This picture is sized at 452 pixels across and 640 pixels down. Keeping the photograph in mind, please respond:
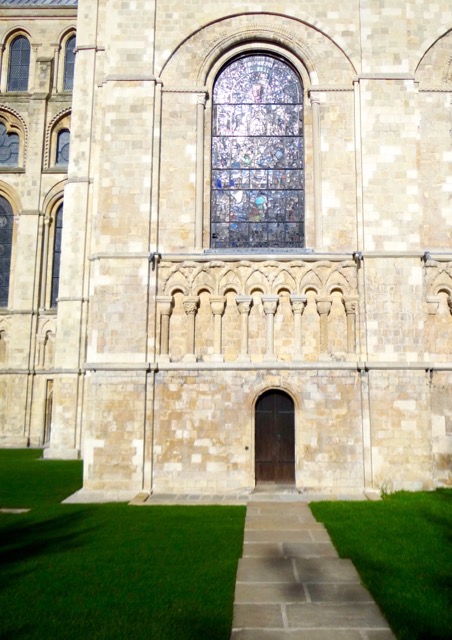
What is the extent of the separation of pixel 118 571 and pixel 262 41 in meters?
12.9

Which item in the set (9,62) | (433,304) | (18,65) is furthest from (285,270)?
(9,62)

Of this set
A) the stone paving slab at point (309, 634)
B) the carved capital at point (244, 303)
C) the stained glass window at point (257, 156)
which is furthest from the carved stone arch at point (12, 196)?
the stone paving slab at point (309, 634)

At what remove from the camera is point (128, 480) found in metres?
12.7

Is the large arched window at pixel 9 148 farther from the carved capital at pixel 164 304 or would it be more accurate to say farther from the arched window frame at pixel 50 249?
the carved capital at pixel 164 304

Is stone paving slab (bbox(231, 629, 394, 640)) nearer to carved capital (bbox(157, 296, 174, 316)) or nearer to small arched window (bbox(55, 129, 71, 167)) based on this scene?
carved capital (bbox(157, 296, 174, 316))

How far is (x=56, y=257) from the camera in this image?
85.8ft

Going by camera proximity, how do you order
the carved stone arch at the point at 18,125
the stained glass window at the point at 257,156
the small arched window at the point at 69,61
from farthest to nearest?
the small arched window at the point at 69,61, the carved stone arch at the point at 18,125, the stained glass window at the point at 257,156

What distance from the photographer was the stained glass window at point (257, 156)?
14.4 metres

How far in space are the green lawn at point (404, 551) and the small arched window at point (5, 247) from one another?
19627 mm

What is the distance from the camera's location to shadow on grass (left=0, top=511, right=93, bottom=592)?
26.2ft

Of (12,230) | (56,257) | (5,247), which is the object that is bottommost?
(56,257)

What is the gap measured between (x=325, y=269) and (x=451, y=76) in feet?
20.2

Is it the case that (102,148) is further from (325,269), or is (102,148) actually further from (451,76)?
(451,76)

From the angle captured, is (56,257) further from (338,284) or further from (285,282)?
(338,284)
